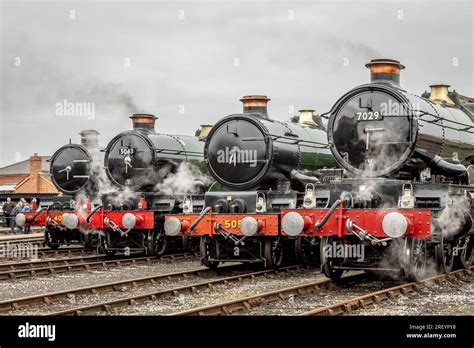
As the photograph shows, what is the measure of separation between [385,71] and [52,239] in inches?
422

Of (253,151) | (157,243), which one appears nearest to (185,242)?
(157,243)

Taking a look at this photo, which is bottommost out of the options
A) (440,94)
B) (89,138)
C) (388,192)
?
(388,192)

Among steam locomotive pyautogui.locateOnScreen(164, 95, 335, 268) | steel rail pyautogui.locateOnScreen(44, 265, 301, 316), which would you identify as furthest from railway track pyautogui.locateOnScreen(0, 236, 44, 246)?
steel rail pyautogui.locateOnScreen(44, 265, 301, 316)

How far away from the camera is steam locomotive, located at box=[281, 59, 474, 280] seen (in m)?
10.1

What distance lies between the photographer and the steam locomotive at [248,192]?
12.4 metres

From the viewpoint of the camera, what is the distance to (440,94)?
13.2 metres

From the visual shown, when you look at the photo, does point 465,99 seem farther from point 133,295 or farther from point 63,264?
point 63,264

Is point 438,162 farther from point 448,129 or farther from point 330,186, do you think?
point 330,186

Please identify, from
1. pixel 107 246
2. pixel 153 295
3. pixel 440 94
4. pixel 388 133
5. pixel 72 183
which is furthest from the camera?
pixel 72 183

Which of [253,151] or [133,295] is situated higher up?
[253,151]

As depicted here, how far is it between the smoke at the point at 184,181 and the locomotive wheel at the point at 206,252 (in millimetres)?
3143

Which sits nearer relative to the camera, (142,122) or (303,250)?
(303,250)

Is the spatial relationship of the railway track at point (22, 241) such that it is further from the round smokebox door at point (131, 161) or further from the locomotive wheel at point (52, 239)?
the round smokebox door at point (131, 161)

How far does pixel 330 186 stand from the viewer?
10.8 metres
